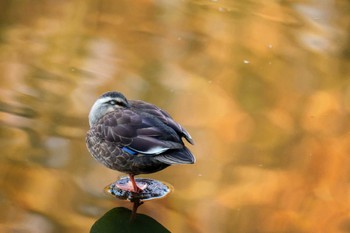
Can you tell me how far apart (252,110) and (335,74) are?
3.59ft

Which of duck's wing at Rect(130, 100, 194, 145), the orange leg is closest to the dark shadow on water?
the orange leg

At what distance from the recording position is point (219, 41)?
620 cm

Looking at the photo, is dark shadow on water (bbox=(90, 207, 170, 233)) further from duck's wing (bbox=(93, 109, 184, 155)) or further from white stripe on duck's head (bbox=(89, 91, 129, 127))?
white stripe on duck's head (bbox=(89, 91, 129, 127))

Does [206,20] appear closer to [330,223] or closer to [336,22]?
[336,22]

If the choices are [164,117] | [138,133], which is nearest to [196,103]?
[164,117]

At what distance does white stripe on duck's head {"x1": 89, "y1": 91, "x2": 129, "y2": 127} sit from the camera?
398 centimetres

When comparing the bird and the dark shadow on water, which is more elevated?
the bird

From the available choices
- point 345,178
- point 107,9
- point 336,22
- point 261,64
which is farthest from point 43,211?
point 336,22

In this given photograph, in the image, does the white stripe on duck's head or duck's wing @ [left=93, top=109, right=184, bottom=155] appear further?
the white stripe on duck's head

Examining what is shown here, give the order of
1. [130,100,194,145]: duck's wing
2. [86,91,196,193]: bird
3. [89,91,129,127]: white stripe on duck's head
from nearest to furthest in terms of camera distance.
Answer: [86,91,196,193]: bird → [130,100,194,145]: duck's wing → [89,91,129,127]: white stripe on duck's head

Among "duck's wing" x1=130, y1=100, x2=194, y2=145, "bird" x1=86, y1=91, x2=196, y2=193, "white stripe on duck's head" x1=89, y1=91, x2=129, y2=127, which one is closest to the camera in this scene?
"bird" x1=86, y1=91, x2=196, y2=193

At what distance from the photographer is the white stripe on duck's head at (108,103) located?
398 centimetres

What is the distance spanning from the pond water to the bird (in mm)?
252

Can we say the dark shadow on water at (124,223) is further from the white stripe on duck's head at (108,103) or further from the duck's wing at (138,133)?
the white stripe on duck's head at (108,103)
